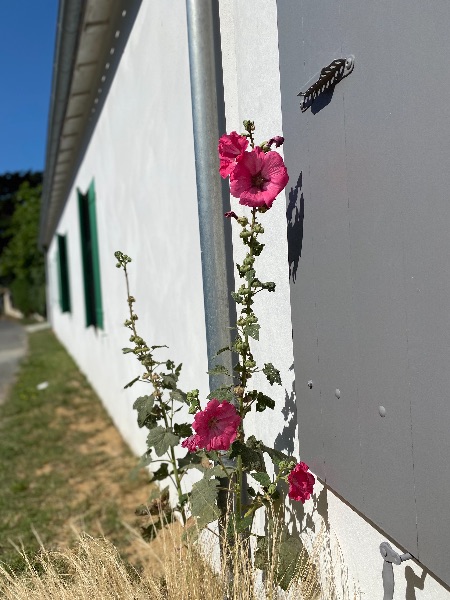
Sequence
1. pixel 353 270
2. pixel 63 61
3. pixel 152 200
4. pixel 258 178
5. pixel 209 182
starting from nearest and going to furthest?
pixel 353 270
pixel 258 178
pixel 209 182
pixel 152 200
pixel 63 61

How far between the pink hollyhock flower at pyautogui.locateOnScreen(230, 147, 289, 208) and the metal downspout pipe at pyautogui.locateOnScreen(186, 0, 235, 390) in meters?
0.56

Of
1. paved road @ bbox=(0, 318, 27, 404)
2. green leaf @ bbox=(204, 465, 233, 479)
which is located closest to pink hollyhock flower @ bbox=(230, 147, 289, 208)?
green leaf @ bbox=(204, 465, 233, 479)

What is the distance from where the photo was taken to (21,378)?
10.2 m

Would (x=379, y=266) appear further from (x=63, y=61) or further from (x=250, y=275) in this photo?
(x=63, y=61)

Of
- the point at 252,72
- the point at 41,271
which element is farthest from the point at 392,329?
the point at 41,271

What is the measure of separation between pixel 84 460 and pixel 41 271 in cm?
2300

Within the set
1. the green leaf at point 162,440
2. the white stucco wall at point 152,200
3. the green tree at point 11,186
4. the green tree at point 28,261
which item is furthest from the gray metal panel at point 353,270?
the green tree at point 11,186

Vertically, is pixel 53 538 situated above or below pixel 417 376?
below

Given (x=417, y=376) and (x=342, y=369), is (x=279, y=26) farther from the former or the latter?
(x=417, y=376)

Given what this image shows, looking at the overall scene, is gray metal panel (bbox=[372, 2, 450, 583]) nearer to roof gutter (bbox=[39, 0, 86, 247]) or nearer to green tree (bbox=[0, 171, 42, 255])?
roof gutter (bbox=[39, 0, 86, 247])

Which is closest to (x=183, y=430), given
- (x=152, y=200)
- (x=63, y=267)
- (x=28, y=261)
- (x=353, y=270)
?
(x=353, y=270)

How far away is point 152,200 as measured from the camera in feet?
12.5

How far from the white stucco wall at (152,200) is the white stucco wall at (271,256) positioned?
15.5 inches

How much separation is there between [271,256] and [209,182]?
441 millimetres
